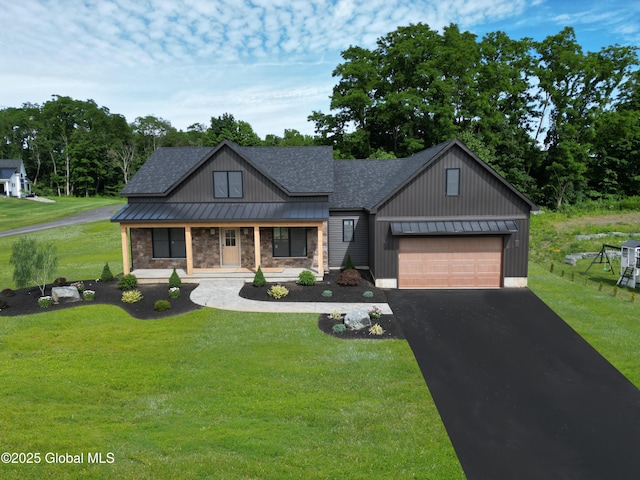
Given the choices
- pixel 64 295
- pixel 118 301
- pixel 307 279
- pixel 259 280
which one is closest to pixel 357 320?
pixel 307 279

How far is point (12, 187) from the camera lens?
70.0 m

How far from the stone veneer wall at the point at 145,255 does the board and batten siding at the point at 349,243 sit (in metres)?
8.30

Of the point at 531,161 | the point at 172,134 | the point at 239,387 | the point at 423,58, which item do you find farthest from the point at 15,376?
the point at 172,134

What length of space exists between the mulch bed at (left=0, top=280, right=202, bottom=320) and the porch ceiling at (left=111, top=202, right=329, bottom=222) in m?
3.41

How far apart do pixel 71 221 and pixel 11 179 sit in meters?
32.5

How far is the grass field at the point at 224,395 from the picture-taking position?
773cm

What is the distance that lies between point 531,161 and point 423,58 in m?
16.1

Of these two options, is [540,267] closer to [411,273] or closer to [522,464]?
[411,273]

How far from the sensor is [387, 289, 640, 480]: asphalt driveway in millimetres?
7984

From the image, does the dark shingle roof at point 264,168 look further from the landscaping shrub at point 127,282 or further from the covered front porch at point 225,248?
the landscaping shrub at point 127,282

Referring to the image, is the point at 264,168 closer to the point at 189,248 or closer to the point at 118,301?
the point at 189,248

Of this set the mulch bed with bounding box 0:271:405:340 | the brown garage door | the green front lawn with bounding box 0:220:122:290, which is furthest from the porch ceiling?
the brown garage door

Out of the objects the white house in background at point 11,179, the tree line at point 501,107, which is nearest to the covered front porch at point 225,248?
the tree line at point 501,107

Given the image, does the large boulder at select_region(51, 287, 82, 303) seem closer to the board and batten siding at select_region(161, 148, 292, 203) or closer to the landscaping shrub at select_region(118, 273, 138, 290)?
the landscaping shrub at select_region(118, 273, 138, 290)
